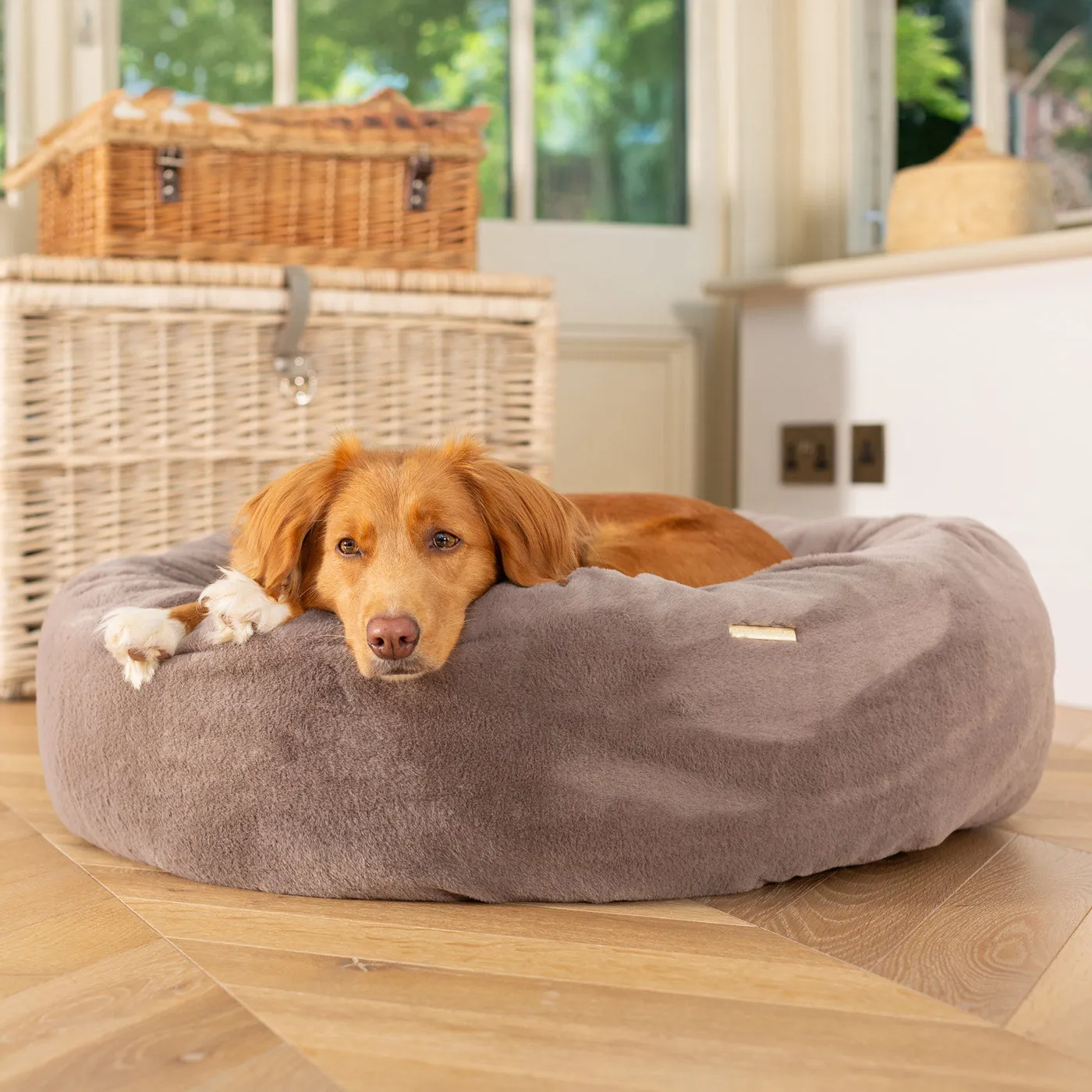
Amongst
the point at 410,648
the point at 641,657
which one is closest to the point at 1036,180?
the point at 641,657

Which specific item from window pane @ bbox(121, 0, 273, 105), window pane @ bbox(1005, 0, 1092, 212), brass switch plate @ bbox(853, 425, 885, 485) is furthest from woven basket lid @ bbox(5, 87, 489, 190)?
window pane @ bbox(1005, 0, 1092, 212)

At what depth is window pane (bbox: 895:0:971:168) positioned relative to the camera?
360 centimetres

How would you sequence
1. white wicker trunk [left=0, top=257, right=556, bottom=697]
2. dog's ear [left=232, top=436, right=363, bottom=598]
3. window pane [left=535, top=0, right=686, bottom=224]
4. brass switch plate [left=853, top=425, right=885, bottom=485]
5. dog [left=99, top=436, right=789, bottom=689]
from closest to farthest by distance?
dog [left=99, top=436, right=789, bottom=689] → dog's ear [left=232, top=436, right=363, bottom=598] → white wicker trunk [left=0, top=257, right=556, bottom=697] → brass switch plate [left=853, top=425, right=885, bottom=485] → window pane [left=535, top=0, right=686, bottom=224]

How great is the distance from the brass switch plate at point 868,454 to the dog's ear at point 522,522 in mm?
1746

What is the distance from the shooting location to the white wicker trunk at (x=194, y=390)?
274 cm

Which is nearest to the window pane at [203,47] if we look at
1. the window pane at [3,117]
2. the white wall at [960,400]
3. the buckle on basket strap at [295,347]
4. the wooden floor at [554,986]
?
the window pane at [3,117]

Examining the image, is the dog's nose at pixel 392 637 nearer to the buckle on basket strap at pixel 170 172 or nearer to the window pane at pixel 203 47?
the buckle on basket strap at pixel 170 172

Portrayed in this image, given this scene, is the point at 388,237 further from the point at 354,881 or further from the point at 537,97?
the point at 354,881

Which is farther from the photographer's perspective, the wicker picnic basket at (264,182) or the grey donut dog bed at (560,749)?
the wicker picnic basket at (264,182)

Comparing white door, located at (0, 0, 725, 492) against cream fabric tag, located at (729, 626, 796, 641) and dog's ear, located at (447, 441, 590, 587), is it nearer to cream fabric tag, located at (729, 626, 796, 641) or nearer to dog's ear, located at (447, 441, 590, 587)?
dog's ear, located at (447, 441, 590, 587)

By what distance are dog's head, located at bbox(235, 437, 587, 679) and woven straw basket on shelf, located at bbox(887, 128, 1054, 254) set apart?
177 centimetres

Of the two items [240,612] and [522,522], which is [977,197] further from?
[240,612]

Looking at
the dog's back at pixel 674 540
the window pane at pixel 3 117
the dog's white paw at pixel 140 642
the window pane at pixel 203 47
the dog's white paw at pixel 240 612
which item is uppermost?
the window pane at pixel 203 47

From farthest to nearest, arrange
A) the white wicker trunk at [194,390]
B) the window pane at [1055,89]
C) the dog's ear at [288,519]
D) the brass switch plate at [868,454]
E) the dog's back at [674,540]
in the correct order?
the brass switch plate at [868,454] < the window pane at [1055,89] < the white wicker trunk at [194,390] < the dog's back at [674,540] < the dog's ear at [288,519]
